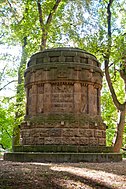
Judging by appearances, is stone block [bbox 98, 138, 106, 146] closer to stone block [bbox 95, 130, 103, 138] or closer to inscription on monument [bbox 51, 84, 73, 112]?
stone block [bbox 95, 130, 103, 138]

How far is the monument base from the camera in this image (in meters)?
10.7

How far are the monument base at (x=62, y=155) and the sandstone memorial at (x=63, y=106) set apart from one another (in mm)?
45

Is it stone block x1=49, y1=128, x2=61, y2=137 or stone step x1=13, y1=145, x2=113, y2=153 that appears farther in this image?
stone block x1=49, y1=128, x2=61, y2=137

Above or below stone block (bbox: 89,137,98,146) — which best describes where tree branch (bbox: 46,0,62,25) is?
above

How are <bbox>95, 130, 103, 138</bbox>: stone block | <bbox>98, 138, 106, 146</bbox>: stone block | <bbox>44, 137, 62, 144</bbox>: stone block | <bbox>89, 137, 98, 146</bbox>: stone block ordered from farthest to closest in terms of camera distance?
<bbox>98, 138, 106, 146</bbox>: stone block, <bbox>95, 130, 103, 138</bbox>: stone block, <bbox>89, 137, 98, 146</bbox>: stone block, <bbox>44, 137, 62, 144</bbox>: stone block

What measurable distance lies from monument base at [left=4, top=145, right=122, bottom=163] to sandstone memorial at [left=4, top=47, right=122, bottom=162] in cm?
4

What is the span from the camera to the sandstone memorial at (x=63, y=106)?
12.6 meters

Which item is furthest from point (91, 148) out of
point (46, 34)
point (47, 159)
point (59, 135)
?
point (46, 34)

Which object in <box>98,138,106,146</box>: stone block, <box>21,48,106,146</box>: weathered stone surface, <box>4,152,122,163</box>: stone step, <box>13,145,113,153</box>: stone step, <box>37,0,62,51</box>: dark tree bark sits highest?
<box>37,0,62,51</box>: dark tree bark

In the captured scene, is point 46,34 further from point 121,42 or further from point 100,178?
point 100,178

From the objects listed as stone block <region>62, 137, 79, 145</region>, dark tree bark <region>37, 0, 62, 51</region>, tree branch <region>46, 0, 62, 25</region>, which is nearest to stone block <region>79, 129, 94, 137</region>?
stone block <region>62, 137, 79, 145</region>

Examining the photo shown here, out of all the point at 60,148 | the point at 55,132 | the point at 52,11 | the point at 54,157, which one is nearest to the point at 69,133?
the point at 55,132

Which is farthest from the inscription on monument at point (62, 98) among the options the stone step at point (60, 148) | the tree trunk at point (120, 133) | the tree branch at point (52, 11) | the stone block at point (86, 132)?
the tree branch at point (52, 11)

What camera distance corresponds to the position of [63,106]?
524 inches
